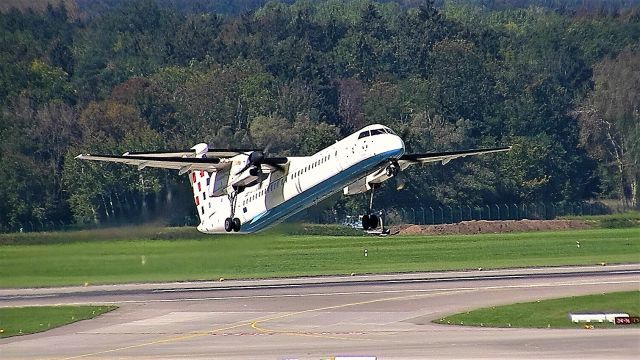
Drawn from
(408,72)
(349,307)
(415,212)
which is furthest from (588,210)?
(349,307)

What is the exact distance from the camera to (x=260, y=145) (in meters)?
136

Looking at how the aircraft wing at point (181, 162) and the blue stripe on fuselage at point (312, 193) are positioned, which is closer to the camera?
the blue stripe on fuselage at point (312, 193)

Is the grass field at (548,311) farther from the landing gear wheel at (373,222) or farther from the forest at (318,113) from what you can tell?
the forest at (318,113)

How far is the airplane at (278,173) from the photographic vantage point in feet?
212

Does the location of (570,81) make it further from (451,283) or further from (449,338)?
(449,338)

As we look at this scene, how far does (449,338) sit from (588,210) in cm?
8353

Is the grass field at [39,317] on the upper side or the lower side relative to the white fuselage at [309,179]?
lower

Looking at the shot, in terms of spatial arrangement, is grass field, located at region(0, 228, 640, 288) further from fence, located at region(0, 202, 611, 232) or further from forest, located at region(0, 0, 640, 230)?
fence, located at region(0, 202, 611, 232)

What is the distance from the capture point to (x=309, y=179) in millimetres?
66500

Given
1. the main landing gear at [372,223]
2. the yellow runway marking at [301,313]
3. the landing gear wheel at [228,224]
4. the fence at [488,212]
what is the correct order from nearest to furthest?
the yellow runway marking at [301,313]
the main landing gear at [372,223]
the landing gear wheel at [228,224]
the fence at [488,212]

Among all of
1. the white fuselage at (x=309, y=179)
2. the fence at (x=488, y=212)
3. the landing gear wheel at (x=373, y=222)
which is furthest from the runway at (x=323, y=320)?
the fence at (x=488, y=212)

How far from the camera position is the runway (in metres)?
60.3

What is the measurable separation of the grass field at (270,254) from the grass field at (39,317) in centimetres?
577

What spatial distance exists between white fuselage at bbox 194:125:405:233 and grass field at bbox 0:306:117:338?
8.43 m
